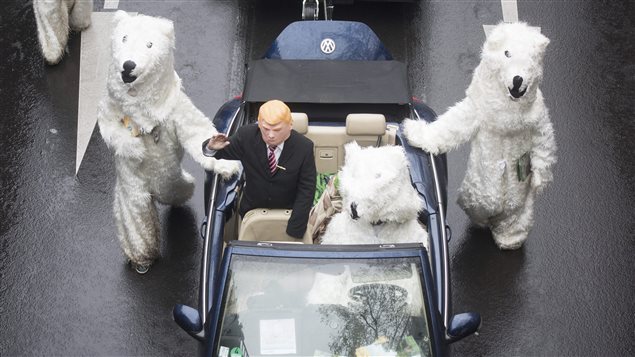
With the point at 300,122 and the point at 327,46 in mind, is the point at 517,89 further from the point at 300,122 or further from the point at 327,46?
the point at 327,46

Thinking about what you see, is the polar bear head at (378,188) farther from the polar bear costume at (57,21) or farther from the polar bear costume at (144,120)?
the polar bear costume at (57,21)

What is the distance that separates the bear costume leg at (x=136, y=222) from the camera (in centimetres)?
709

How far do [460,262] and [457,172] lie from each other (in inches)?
41.7

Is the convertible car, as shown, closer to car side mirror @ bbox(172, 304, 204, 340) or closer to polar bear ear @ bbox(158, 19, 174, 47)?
car side mirror @ bbox(172, 304, 204, 340)

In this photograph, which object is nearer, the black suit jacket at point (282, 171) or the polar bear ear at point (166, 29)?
the black suit jacket at point (282, 171)

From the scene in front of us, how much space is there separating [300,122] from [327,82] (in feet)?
2.10

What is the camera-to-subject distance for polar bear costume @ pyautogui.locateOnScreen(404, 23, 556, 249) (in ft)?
21.7

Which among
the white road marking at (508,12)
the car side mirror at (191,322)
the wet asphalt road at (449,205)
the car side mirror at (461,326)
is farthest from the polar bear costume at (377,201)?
the white road marking at (508,12)

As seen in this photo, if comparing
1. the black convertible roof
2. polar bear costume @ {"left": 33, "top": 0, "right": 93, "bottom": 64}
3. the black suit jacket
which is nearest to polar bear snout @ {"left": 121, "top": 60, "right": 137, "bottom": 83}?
the black suit jacket

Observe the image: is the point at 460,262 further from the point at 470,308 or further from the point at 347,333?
the point at 347,333

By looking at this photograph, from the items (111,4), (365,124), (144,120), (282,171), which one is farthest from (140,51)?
(111,4)

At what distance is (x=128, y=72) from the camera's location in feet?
20.9

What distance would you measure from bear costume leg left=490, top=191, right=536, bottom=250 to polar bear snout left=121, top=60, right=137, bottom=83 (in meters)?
3.26

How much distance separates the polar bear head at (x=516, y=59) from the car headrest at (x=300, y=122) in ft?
4.64
